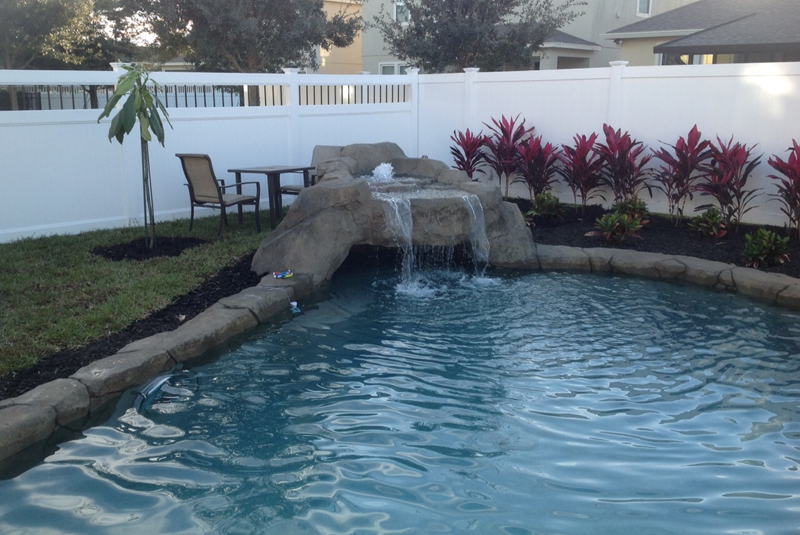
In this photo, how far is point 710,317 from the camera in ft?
20.2

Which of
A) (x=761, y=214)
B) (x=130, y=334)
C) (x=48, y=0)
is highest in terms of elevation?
(x=48, y=0)

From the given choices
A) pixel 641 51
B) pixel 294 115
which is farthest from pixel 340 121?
pixel 641 51

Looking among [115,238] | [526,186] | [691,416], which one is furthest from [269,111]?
[691,416]

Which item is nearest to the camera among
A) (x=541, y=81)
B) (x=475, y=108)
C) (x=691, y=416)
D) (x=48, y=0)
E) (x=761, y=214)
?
(x=691, y=416)

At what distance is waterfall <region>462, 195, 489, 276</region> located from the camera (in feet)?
24.3

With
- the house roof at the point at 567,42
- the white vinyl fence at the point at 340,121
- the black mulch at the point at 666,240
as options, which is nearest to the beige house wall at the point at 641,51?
the house roof at the point at 567,42

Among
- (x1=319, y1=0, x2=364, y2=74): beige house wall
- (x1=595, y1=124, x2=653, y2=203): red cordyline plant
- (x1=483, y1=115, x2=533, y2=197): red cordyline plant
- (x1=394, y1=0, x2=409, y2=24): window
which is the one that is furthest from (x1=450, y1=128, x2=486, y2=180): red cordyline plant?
(x1=319, y1=0, x2=364, y2=74): beige house wall

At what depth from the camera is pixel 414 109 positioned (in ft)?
39.9

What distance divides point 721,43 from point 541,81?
4395 mm

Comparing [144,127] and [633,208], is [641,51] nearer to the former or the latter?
[633,208]

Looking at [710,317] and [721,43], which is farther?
[721,43]

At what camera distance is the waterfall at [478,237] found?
7398mm

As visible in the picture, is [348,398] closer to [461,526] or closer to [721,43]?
[461,526]

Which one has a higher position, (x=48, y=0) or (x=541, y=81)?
(x=48, y=0)
